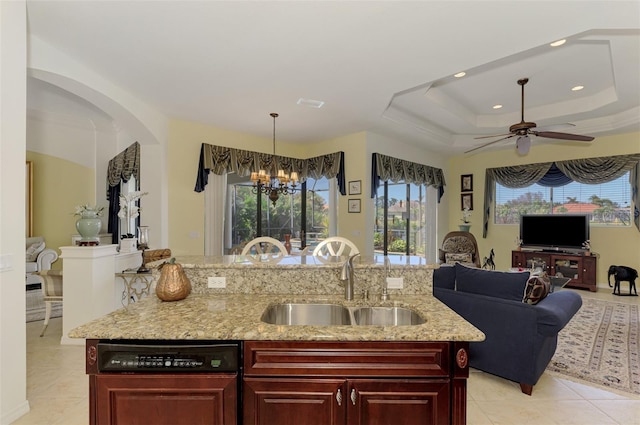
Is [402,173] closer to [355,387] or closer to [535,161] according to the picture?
[535,161]

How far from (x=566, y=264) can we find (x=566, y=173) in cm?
174

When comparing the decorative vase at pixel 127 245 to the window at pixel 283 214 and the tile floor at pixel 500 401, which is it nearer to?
the tile floor at pixel 500 401

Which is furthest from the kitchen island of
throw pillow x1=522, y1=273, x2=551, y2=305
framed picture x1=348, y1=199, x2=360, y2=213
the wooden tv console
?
the wooden tv console

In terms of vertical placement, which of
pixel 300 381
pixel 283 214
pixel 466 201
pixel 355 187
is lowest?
pixel 300 381

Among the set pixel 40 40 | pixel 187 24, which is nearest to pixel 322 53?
pixel 187 24

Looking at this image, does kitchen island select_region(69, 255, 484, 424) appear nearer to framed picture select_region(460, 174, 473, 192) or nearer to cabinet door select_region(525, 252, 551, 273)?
cabinet door select_region(525, 252, 551, 273)

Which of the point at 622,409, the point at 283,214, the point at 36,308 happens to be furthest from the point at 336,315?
the point at 36,308

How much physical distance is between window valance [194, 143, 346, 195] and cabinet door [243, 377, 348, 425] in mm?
4301

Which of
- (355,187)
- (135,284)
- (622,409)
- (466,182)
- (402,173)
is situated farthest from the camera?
(466,182)

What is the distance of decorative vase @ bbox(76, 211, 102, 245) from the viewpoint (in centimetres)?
340

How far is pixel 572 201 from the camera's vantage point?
6.25 m

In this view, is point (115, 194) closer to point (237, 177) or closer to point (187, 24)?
point (237, 177)

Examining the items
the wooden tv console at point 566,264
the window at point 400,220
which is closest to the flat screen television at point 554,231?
the wooden tv console at point 566,264

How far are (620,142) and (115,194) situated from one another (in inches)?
380
